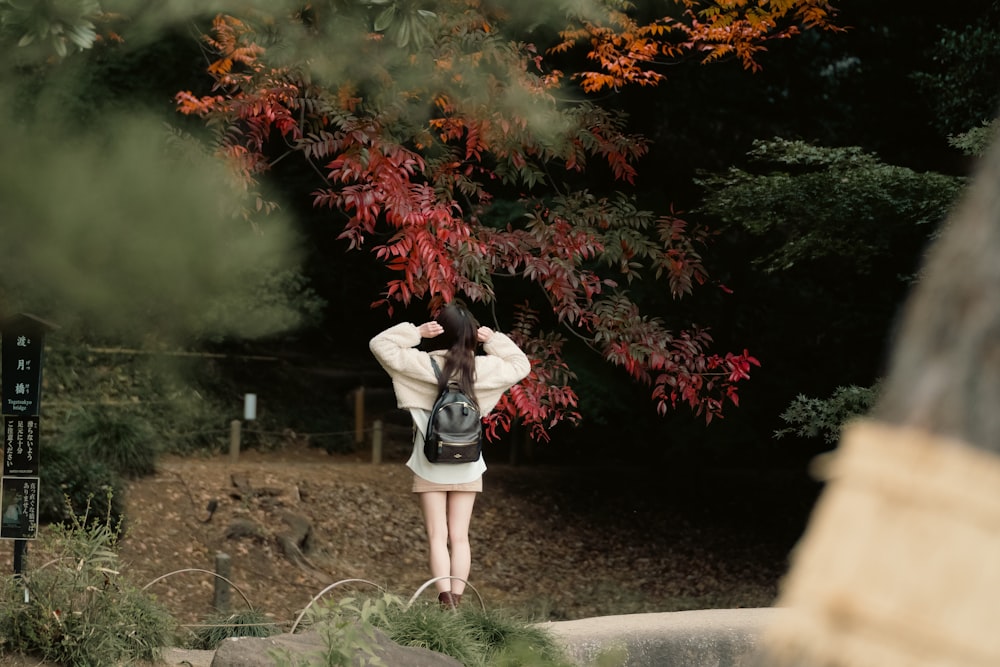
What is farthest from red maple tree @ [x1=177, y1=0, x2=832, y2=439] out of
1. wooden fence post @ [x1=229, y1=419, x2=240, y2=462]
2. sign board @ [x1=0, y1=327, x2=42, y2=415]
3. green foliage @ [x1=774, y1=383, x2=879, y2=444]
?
wooden fence post @ [x1=229, y1=419, x2=240, y2=462]

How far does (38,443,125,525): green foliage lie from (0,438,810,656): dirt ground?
446 millimetres

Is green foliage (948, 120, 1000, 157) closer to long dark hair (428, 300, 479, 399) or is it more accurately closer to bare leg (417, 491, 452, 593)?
long dark hair (428, 300, 479, 399)

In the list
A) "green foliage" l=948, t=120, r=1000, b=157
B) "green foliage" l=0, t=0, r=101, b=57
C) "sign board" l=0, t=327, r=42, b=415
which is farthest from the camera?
"green foliage" l=948, t=120, r=1000, b=157

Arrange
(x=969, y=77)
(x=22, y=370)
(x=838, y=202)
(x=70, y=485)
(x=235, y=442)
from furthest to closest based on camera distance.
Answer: (x=235, y=442)
(x=70, y=485)
(x=969, y=77)
(x=838, y=202)
(x=22, y=370)

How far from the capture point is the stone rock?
391cm

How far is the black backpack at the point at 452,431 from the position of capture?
5.16m

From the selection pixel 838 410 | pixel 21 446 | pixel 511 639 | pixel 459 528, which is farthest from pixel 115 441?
pixel 511 639

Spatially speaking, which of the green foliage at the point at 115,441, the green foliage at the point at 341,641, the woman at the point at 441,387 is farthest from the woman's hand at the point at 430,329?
the green foliage at the point at 115,441

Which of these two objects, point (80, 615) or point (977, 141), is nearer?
point (80, 615)

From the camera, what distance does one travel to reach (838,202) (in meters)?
7.23

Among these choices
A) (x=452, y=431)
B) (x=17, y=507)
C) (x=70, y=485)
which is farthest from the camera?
(x=70, y=485)

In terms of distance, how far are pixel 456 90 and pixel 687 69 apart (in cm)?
470

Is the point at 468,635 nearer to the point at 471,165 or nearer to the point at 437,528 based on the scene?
the point at 437,528

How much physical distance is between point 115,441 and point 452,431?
6.11 m
